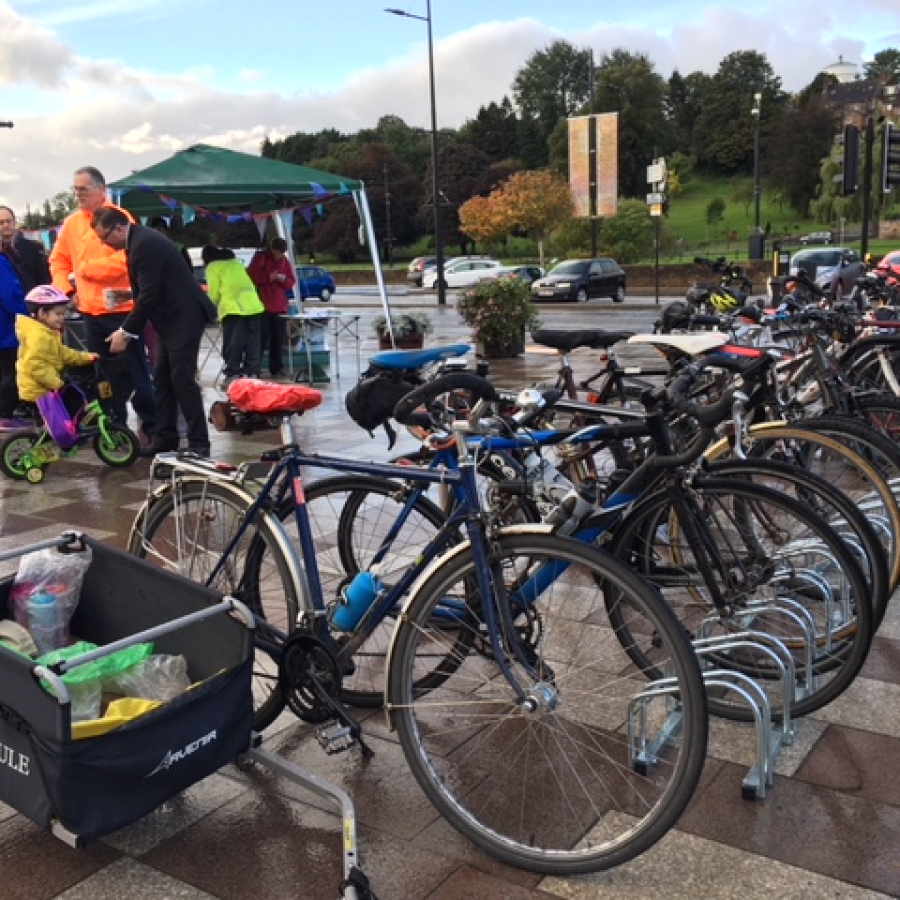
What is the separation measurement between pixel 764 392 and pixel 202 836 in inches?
106

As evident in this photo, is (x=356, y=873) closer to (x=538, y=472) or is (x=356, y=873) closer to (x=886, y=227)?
(x=538, y=472)

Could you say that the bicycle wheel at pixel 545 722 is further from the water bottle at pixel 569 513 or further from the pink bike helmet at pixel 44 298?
the pink bike helmet at pixel 44 298

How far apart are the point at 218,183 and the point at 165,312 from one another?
4.36 meters

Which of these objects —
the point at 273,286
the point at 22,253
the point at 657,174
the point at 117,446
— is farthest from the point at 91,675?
the point at 657,174

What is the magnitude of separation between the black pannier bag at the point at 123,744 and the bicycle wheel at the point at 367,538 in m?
0.43

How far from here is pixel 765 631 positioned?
3.43 m

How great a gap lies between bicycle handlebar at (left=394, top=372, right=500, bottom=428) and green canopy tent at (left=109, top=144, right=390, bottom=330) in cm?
878

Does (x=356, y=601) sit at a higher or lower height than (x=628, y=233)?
lower

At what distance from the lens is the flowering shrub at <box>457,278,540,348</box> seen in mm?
13508

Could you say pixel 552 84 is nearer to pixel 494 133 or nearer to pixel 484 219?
pixel 494 133

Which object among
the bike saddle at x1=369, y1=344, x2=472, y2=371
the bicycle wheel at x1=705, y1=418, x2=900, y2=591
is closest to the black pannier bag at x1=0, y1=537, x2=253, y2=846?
the bike saddle at x1=369, y1=344, x2=472, y2=371

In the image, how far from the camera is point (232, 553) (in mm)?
3391

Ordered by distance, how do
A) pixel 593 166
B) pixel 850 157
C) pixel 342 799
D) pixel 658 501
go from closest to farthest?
1. pixel 342 799
2. pixel 658 501
3. pixel 850 157
4. pixel 593 166

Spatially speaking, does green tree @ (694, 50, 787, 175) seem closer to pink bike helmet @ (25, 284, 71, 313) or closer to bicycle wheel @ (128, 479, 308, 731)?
pink bike helmet @ (25, 284, 71, 313)
